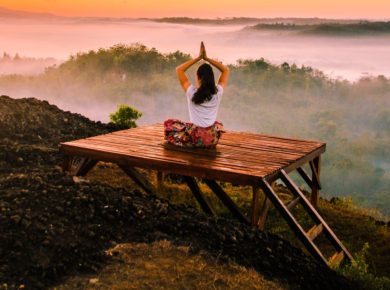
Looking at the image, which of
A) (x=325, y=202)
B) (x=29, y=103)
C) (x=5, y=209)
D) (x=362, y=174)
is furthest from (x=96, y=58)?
(x=5, y=209)

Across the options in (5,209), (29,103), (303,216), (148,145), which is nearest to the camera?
(5,209)

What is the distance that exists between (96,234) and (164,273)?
0.96 meters

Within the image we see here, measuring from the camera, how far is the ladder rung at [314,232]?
23.4 feet

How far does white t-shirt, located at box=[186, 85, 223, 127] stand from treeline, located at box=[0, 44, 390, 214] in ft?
136

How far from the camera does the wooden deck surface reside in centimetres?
695

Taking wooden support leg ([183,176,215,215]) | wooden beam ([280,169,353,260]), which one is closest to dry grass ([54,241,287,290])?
wooden beam ([280,169,353,260])

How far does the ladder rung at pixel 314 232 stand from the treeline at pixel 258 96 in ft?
138

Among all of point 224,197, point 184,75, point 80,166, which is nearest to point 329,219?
point 224,197

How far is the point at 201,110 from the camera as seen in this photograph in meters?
7.86

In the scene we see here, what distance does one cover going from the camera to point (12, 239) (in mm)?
5484

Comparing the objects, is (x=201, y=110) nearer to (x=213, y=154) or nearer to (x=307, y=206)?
(x=213, y=154)

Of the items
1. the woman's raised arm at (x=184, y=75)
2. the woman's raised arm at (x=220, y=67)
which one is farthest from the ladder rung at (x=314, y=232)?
the woman's raised arm at (x=184, y=75)

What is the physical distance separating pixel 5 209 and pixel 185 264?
6.68 feet

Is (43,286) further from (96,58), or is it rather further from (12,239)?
(96,58)
